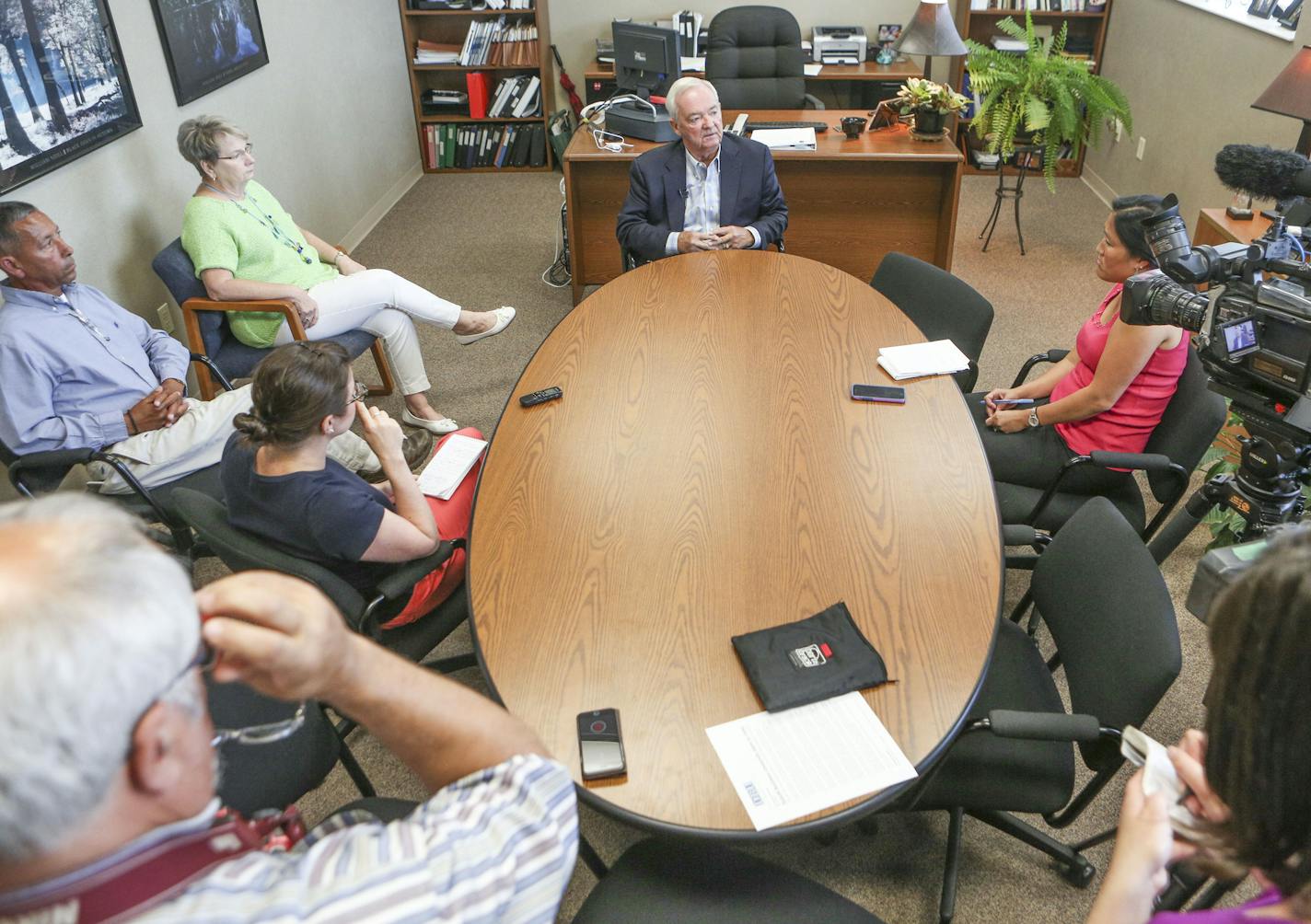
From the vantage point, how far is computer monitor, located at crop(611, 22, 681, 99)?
4.29 meters

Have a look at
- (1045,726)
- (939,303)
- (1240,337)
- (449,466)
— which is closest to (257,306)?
(449,466)

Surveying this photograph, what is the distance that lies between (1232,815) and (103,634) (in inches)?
42.3

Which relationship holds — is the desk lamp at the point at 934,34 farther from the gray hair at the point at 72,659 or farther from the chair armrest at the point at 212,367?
the gray hair at the point at 72,659

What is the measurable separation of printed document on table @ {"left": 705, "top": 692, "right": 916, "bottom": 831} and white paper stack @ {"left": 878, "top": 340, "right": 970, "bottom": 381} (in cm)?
120

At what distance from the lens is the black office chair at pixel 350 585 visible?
1.73 metres

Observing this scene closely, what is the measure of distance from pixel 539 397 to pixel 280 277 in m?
1.65

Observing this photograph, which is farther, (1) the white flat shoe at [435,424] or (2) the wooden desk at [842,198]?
(2) the wooden desk at [842,198]

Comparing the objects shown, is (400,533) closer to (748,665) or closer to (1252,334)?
(748,665)

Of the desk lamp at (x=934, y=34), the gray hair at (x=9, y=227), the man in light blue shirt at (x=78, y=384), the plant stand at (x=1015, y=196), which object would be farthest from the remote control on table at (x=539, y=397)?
the plant stand at (x=1015, y=196)

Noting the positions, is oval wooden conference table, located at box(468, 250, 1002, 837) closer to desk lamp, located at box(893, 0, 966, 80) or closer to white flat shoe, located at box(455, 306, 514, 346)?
white flat shoe, located at box(455, 306, 514, 346)

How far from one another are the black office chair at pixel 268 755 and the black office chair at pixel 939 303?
81.5 inches

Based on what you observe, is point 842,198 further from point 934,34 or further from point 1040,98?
point 1040,98

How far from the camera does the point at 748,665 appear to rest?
56.4 inches

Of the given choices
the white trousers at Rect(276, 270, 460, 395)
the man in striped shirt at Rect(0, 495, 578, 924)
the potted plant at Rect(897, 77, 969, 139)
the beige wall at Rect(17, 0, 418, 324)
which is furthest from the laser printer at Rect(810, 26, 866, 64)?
the man in striped shirt at Rect(0, 495, 578, 924)
